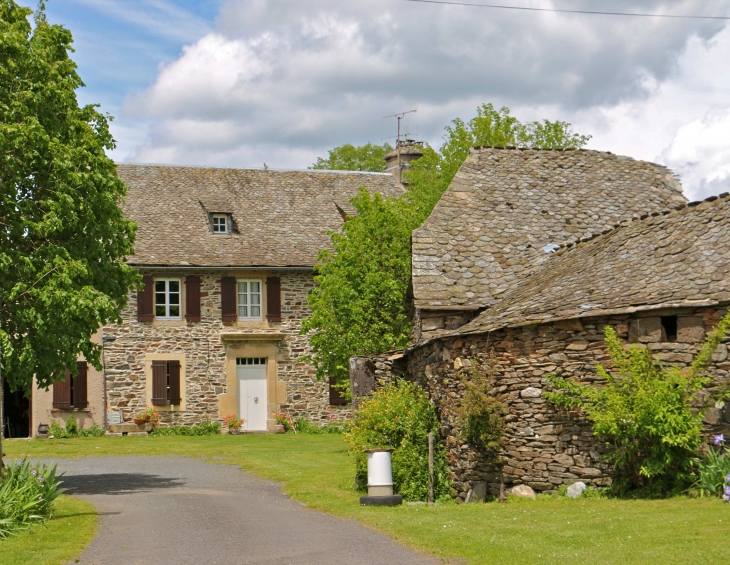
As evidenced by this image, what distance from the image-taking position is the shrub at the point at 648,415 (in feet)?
41.9

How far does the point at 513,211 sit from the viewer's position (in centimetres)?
2114

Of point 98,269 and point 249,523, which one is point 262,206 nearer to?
point 98,269

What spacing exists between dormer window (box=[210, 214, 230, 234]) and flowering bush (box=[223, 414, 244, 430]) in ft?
19.8

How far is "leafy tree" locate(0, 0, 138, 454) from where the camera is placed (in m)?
16.2

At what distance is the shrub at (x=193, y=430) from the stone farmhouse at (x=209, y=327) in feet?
0.82

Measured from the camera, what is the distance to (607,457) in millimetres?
13719

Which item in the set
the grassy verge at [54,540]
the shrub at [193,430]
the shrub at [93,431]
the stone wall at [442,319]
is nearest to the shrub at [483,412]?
the stone wall at [442,319]

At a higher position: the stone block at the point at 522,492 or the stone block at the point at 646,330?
the stone block at the point at 646,330

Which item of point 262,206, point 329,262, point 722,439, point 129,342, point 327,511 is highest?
point 262,206

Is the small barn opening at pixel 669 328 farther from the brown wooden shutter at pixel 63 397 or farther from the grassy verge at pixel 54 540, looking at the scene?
the brown wooden shutter at pixel 63 397


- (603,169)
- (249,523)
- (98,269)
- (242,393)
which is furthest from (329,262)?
(249,523)

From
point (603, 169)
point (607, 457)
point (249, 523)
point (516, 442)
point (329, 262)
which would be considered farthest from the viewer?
point (329, 262)

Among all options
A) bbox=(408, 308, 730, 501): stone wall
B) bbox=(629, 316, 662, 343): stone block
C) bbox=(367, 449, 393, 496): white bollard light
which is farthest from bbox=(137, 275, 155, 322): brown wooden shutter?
bbox=(629, 316, 662, 343): stone block

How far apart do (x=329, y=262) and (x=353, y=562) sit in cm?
1861
